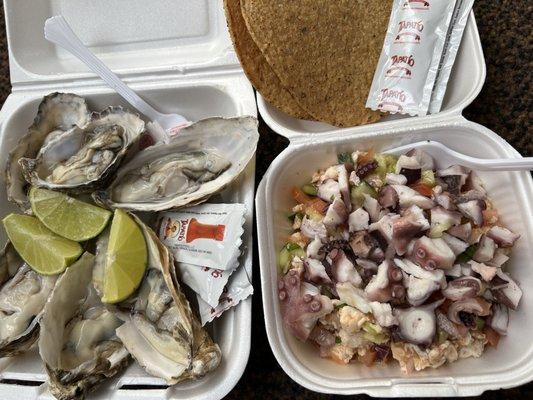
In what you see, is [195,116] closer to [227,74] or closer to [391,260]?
[227,74]

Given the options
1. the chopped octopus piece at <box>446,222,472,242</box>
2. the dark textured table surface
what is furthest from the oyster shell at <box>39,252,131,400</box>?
the chopped octopus piece at <box>446,222,472,242</box>

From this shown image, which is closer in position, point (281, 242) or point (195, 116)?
point (281, 242)

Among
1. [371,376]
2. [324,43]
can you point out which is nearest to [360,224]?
[371,376]

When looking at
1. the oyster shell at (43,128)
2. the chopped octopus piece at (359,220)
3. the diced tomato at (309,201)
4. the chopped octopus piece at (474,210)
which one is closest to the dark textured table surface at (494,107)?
the diced tomato at (309,201)

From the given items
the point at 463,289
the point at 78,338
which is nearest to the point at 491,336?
the point at 463,289

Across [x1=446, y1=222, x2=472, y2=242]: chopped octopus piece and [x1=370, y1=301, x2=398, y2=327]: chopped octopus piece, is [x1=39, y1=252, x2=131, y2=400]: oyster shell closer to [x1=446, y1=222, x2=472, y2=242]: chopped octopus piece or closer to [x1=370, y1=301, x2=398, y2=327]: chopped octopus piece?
[x1=370, y1=301, x2=398, y2=327]: chopped octopus piece
